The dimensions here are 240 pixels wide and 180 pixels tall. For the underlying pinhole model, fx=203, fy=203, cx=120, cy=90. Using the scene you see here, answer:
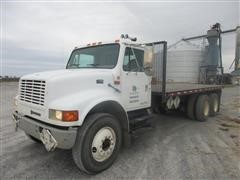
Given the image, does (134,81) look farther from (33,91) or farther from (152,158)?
(33,91)

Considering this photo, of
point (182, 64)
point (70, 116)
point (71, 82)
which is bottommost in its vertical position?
point (70, 116)

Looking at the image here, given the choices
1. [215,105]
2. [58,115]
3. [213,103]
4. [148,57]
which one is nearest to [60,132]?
[58,115]

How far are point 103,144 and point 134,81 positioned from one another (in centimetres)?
154

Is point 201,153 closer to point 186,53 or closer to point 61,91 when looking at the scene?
point 61,91

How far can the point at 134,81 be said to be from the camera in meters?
4.44

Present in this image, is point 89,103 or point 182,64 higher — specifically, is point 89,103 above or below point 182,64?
below

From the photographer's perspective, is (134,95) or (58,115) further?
(134,95)

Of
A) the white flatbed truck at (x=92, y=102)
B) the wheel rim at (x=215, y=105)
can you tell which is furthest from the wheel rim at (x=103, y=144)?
the wheel rim at (x=215, y=105)

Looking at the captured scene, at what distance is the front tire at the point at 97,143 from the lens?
3.27m

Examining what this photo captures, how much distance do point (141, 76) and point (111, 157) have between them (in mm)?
1901

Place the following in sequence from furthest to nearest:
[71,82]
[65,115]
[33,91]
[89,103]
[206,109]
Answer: [206,109]
[33,91]
[71,82]
[89,103]
[65,115]

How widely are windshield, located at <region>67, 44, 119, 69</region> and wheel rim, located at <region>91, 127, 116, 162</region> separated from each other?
51.7 inches

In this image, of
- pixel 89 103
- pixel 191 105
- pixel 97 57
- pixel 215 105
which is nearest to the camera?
pixel 89 103

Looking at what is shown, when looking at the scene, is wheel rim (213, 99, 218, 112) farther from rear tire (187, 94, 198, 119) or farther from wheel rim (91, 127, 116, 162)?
wheel rim (91, 127, 116, 162)
